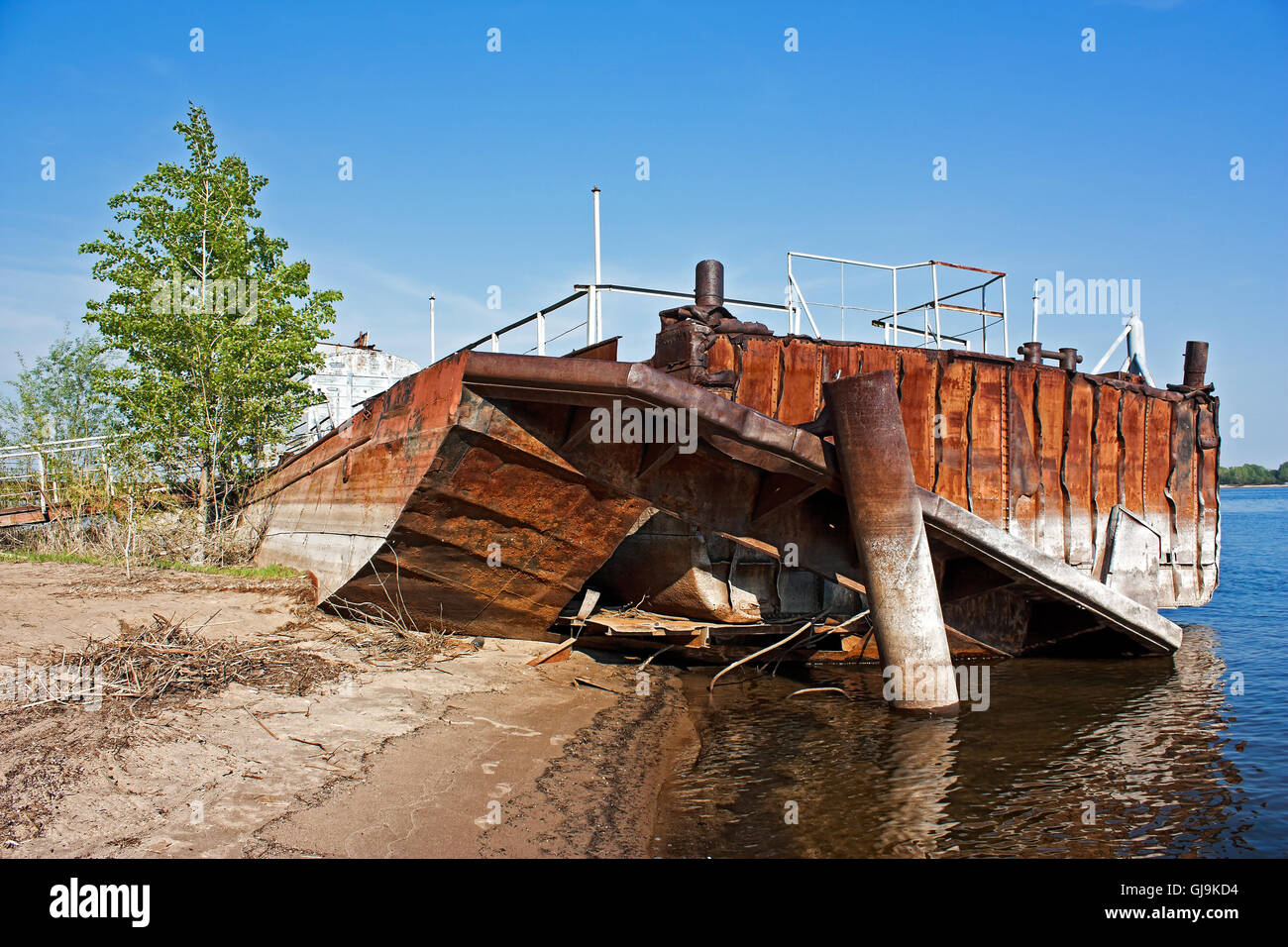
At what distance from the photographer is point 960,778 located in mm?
5492

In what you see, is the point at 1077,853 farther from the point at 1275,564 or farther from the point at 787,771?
the point at 1275,564

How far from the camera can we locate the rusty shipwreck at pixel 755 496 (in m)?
6.55

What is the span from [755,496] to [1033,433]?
13.2 ft

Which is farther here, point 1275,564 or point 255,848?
point 1275,564

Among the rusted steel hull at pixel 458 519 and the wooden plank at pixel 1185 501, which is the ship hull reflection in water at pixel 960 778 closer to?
the rusted steel hull at pixel 458 519

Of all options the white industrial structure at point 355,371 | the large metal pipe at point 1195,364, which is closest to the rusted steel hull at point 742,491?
the large metal pipe at point 1195,364

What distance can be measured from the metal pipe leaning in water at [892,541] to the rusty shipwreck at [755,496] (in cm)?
3

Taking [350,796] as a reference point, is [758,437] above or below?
above

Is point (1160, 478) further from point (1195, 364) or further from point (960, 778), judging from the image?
point (960, 778)

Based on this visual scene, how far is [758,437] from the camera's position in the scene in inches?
254

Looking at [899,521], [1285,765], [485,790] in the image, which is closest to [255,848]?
[485,790]

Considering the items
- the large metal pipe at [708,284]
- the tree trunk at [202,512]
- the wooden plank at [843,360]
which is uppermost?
the large metal pipe at [708,284]

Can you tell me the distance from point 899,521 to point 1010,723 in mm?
2129

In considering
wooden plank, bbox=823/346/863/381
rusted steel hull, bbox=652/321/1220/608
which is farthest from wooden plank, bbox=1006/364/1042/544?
wooden plank, bbox=823/346/863/381
